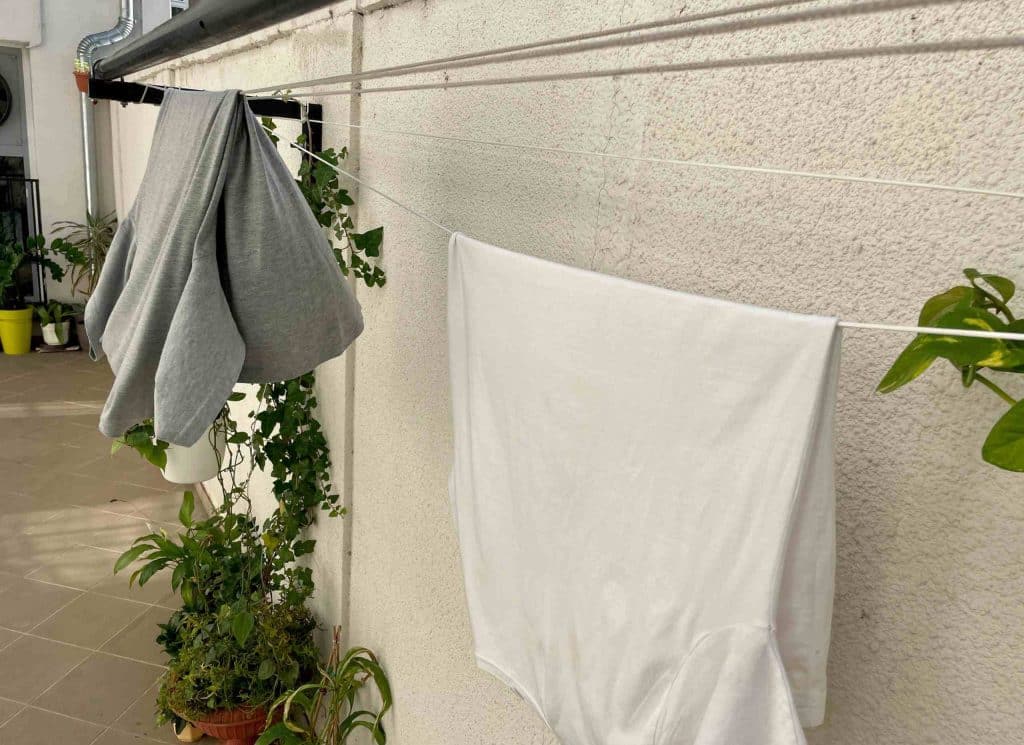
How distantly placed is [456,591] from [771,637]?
97 cm

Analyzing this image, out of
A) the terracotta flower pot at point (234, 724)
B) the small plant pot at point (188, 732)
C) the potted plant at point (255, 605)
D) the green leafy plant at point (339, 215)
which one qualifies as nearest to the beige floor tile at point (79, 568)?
the potted plant at point (255, 605)

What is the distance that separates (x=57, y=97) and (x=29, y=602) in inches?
186

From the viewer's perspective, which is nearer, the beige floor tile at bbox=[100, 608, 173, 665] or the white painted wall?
the beige floor tile at bbox=[100, 608, 173, 665]

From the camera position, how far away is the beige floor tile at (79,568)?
3.20 metres

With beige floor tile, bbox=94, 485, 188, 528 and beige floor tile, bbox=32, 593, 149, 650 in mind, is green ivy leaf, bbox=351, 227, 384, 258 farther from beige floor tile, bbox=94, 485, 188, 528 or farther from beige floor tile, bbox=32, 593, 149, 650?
beige floor tile, bbox=94, 485, 188, 528

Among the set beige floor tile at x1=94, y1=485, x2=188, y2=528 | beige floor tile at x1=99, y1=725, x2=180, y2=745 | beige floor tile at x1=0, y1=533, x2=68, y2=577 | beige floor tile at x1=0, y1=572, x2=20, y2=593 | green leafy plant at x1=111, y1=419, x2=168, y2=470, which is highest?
green leafy plant at x1=111, y1=419, x2=168, y2=470

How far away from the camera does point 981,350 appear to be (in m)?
0.57

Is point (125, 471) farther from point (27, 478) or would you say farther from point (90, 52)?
point (90, 52)

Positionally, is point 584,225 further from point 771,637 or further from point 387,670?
point 387,670

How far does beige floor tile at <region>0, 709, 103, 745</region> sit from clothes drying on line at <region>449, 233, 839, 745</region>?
81.0 inches

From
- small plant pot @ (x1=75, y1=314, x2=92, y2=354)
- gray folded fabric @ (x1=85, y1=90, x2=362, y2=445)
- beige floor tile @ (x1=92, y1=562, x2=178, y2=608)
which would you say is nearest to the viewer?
gray folded fabric @ (x1=85, y1=90, x2=362, y2=445)

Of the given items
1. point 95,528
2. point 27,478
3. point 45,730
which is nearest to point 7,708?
point 45,730

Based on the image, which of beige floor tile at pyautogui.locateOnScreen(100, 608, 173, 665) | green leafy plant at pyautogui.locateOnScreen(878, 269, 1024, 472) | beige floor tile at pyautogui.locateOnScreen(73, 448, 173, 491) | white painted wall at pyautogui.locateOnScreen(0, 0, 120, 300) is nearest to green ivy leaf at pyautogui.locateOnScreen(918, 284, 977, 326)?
green leafy plant at pyautogui.locateOnScreen(878, 269, 1024, 472)

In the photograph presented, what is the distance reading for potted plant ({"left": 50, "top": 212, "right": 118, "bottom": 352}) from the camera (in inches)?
242
